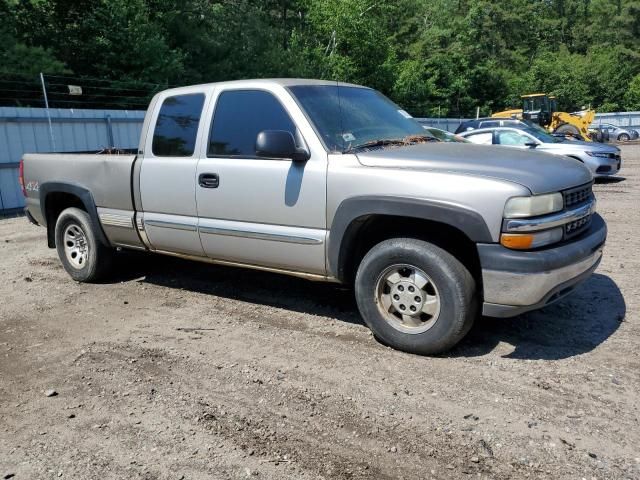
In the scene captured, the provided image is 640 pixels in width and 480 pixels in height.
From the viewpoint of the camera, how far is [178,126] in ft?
16.8

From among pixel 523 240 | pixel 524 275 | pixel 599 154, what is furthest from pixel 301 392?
pixel 599 154

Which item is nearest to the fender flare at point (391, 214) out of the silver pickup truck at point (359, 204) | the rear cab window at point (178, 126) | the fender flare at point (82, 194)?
the silver pickup truck at point (359, 204)

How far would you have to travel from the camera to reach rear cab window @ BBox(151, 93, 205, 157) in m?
4.98

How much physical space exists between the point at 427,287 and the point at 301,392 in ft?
3.68

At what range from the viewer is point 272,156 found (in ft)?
13.7

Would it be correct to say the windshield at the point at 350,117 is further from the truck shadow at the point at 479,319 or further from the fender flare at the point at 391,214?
the truck shadow at the point at 479,319

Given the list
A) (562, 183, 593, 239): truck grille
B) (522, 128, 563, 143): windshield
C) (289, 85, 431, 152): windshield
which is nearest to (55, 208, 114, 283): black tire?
(289, 85, 431, 152): windshield

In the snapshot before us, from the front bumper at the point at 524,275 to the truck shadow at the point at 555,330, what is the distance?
0.53m

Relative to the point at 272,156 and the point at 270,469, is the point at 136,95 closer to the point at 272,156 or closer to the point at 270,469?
the point at 272,156

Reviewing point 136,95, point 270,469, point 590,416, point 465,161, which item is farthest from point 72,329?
point 136,95

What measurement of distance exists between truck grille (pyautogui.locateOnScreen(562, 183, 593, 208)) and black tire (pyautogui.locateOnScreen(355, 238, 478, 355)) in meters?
0.83

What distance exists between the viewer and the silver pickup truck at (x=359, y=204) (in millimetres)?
3564

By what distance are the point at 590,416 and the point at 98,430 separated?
276 centimetres

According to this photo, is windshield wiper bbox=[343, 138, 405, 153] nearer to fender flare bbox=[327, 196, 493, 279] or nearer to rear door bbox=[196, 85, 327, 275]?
rear door bbox=[196, 85, 327, 275]
